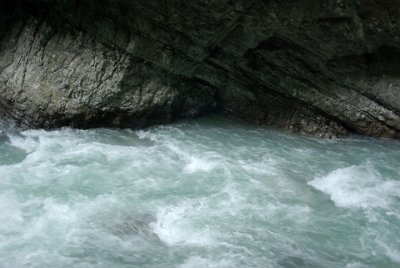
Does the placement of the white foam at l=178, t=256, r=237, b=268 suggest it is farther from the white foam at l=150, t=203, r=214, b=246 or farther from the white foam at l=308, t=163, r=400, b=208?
the white foam at l=308, t=163, r=400, b=208

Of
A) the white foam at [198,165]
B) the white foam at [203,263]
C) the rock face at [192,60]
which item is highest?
the rock face at [192,60]

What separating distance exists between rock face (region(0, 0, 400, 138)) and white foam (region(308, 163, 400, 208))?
8.83 feet

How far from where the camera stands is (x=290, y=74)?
13078 mm

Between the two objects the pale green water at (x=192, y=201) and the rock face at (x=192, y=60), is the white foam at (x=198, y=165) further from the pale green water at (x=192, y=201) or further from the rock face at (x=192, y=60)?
the rock face at (x=192, y=60)

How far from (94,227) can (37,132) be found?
480 centimetres

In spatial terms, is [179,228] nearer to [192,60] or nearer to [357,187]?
[357,187]

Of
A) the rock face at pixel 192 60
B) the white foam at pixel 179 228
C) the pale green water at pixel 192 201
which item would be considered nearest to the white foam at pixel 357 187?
the pale green water at pixel 192 201

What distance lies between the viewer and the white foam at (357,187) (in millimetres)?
9828

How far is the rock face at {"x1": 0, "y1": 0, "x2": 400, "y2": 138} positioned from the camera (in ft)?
37.5

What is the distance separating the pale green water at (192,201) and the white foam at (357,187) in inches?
1.1

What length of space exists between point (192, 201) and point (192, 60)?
4828 mm

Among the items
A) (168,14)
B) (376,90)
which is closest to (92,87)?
(168,14)

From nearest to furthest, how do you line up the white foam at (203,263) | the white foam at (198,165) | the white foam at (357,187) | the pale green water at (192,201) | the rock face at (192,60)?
the white foam at (203,263) < the pale green water at (192,201) < the white foam at (357,187) < the white foam at (198,165) < the rock face at (192,60)

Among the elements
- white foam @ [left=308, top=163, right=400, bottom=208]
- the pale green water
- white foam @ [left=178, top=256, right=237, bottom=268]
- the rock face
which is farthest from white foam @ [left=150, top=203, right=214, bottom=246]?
the rock face
